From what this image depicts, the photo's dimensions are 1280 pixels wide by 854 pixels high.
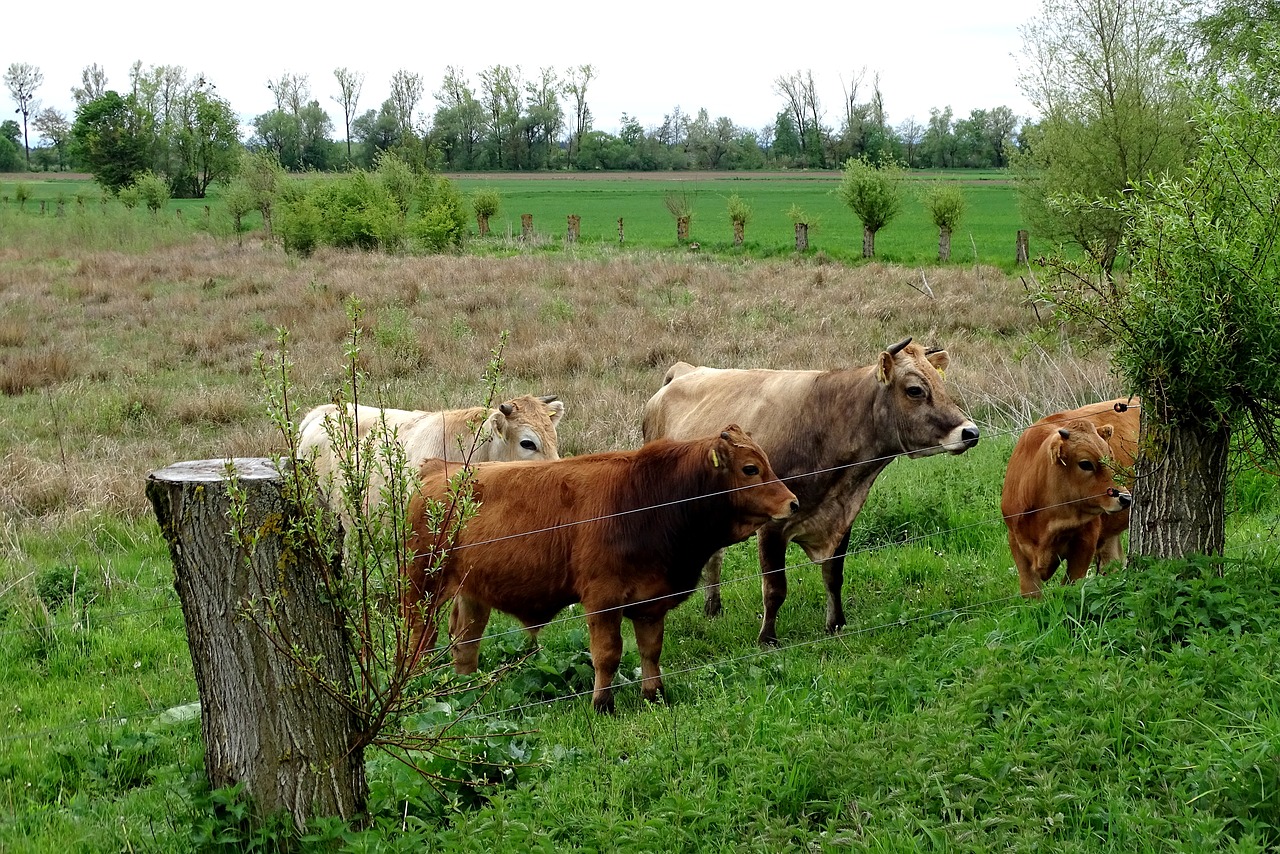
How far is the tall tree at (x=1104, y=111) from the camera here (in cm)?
2925

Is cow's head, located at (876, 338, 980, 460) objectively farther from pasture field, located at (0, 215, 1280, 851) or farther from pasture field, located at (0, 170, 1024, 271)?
pasture field, located at (0, 170, 1024, 271)

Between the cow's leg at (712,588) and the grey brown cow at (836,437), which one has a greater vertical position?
the grey brown cow at (836,437)

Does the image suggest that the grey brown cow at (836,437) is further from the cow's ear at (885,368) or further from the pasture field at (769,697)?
the pasture field at (769,697)

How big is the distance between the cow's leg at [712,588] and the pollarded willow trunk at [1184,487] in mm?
3274

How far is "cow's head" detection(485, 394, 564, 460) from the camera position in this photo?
343 inches

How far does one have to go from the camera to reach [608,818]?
157 inches

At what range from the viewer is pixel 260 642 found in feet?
13.2

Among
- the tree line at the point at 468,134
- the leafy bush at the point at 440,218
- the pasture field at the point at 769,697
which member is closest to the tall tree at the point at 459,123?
the tree line at the point at 468,134

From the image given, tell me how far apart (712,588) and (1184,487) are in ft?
12.2

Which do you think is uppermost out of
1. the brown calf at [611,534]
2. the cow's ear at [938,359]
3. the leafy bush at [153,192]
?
the leafy bush at [153,192]

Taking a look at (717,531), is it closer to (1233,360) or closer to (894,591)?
(894,591)

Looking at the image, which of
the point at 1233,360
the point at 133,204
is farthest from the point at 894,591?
the point at 133,204

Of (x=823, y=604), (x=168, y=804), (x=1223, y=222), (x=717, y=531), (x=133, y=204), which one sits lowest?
(x=823, y=604)

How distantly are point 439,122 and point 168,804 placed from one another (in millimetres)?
114806
